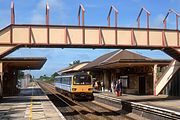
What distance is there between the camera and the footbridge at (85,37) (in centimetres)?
2264

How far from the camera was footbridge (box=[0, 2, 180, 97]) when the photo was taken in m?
22.6

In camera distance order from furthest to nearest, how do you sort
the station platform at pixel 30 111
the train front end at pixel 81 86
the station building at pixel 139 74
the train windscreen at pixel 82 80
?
the train windscreen at pixel 82 80 → the train front end at pixel 81 86 → the station building at pixel 139 74 → the station platform at pixel 30 111

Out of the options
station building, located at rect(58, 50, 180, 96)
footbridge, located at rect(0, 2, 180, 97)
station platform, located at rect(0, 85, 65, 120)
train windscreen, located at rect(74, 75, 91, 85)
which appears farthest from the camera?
train windscreen, located at rect(74, 75, 91, 85)

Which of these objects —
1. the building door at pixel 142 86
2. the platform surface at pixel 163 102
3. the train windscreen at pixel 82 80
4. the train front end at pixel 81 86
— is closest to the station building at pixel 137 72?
the building door at pixel 142 86

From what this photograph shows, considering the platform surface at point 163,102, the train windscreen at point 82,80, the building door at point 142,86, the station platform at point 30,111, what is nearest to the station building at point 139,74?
the building door at point 142,86

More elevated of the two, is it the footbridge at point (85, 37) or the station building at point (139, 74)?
the footbridge at point (85, 37)

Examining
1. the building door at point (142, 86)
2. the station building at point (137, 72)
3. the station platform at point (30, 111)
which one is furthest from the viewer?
the building door at point (142, 86)

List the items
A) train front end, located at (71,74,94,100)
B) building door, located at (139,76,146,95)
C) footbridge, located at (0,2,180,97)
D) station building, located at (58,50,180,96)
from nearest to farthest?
1. footbridge, located at (0,2,180,97)
2. station building, located at (58,50,180,96)
3. train front end, located at (71,74,94,100)
4. building door, located at (139,76,146,95)

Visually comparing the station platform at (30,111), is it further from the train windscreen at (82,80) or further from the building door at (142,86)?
the building door at (142,86)

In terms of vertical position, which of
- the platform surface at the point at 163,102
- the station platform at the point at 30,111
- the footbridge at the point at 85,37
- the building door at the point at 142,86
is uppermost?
the footbridge at the point at 85,37

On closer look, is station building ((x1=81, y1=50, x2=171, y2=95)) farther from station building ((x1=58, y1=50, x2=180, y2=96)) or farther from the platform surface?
the platform surface

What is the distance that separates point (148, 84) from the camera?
42.4 meters

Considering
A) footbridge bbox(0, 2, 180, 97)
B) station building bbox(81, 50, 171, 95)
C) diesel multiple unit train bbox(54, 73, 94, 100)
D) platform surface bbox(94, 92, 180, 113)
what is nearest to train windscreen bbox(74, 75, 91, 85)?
diesel multiple unit train bbox(54, 73, 94, 100)

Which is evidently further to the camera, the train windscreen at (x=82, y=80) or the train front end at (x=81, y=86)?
the train windscreen at (x=82, y=80)
